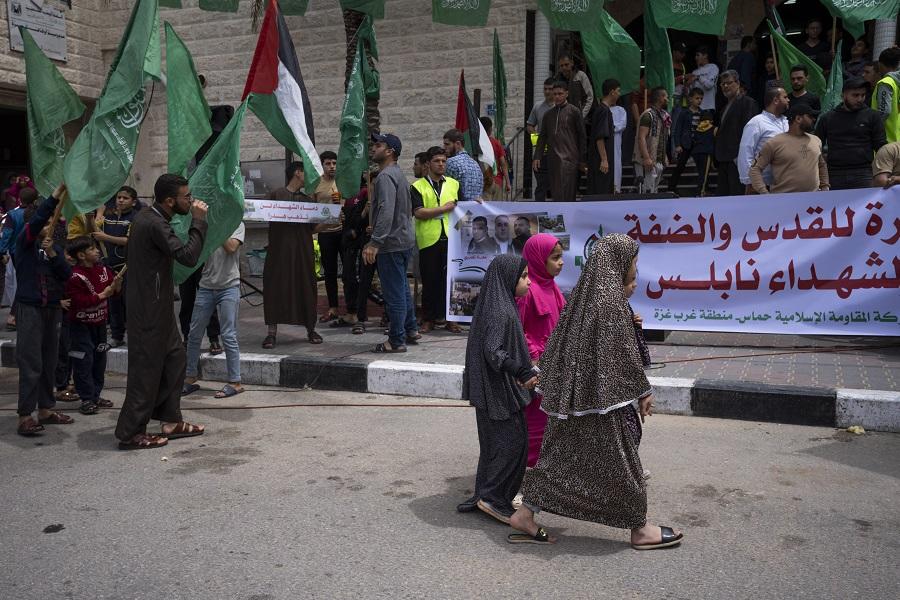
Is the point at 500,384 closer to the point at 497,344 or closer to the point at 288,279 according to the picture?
the point at 497,344

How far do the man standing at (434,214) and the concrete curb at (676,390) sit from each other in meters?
1.67

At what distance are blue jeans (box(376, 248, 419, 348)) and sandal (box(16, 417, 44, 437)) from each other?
3.05m

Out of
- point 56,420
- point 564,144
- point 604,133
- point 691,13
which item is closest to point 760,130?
point 604,133

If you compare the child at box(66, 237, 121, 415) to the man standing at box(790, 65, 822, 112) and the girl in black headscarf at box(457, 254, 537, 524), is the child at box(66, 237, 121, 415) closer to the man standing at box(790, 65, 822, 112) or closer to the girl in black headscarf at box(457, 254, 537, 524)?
the girl in black headscarf at box(457, 254, 537, 524)

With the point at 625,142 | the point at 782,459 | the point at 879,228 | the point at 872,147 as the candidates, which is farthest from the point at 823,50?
the point at 782,459

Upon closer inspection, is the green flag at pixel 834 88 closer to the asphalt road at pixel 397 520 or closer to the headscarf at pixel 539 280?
the asphalt road at pixel 397 520

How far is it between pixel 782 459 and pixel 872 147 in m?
4.31

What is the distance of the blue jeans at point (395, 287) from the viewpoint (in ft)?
25.4

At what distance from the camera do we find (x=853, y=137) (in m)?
8.02

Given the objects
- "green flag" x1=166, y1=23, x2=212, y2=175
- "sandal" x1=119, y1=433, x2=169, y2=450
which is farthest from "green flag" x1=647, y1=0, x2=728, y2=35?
"sandal" x1=119, y1=433, x2=169, y2=450

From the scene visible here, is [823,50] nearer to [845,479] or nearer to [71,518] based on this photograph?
[845,479]

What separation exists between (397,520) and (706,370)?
3509 mm

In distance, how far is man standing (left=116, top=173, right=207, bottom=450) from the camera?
5410mm

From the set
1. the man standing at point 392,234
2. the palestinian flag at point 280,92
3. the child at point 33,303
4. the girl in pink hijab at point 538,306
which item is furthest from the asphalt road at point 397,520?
the palestinian flag at point 280,92
